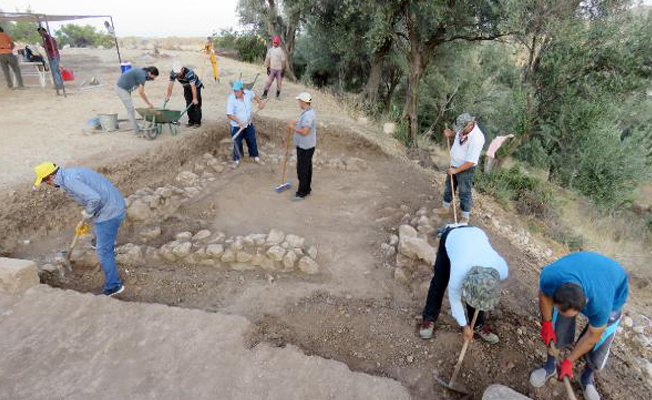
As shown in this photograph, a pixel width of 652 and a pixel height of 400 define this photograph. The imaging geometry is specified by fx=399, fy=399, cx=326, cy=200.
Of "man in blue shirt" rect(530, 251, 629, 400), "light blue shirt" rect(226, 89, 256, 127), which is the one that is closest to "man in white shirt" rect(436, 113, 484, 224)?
"man in blue shirt" rect(530, 251, 629, 400)

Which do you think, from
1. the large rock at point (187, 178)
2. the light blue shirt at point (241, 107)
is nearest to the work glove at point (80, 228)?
the large rock at point (187, 178)

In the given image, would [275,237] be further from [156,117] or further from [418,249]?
[156,117]

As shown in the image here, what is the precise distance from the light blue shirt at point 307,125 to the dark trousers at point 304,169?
10 centimetres

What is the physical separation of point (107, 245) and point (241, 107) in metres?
3.54

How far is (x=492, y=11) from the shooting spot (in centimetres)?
923

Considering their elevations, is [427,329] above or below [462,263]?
below

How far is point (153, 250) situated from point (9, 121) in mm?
5777

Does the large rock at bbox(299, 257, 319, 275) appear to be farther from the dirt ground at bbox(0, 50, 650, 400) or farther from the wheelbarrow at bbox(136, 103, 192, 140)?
the wheelbarrow at bbox(136, 103, 192, 140)

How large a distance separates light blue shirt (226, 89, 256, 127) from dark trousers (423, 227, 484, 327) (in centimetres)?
461

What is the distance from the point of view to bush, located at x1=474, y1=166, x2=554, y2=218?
27.6 feet

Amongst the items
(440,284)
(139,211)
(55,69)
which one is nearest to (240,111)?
(139,211)

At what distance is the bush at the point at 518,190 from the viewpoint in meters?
8.41

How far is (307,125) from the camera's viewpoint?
5723 mm

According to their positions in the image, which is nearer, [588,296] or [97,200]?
[588,296]
